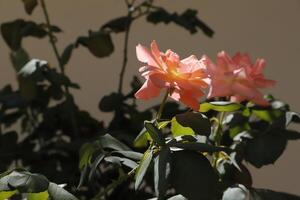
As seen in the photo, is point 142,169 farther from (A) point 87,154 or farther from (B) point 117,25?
(B) point 117,25

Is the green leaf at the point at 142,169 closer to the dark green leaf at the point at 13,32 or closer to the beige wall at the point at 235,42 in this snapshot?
the dark green leaf at the point at 13,32

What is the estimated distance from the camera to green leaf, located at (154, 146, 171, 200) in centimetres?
53

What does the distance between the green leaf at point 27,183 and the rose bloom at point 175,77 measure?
147 mm

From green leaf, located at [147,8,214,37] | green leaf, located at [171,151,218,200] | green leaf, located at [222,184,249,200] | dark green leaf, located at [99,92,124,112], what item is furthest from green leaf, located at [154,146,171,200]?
green leaf, located at [147,8,214,37]

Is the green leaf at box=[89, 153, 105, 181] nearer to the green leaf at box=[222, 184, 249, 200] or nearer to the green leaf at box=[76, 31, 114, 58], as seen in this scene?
the green leaf at box=[222, 184, 249, 200]

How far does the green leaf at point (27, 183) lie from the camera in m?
0.57

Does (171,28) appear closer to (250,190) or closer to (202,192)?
(250,190)

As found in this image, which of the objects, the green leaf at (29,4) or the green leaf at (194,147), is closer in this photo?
the green leaf at (194,147)

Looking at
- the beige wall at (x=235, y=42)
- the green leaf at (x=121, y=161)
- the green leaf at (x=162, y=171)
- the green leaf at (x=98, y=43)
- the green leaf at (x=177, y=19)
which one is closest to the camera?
the green leaf at (x=162, y=171)

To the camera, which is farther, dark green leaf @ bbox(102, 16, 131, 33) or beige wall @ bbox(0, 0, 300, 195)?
beige wall @ bbox(0, 0, 300, 195)

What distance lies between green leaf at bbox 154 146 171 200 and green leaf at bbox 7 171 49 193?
12 centimetres

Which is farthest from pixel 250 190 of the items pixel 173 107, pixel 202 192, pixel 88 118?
pixel 88 118

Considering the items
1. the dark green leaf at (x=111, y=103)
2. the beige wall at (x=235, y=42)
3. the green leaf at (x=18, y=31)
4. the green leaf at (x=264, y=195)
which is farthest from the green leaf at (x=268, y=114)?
the beige wall at (x=235, y=42)

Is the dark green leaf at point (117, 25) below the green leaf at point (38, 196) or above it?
above
